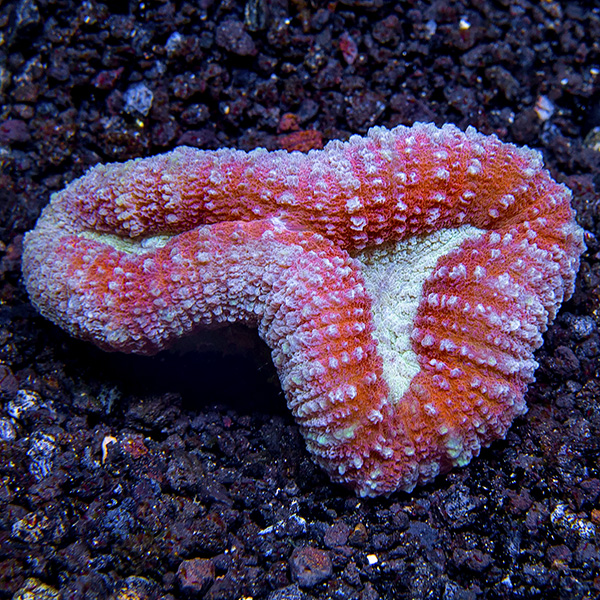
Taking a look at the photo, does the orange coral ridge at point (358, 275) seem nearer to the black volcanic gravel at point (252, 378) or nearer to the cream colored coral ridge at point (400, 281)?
the cream colored coral ridge at point (400, 281)

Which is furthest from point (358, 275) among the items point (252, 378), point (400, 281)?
point (252, 378)

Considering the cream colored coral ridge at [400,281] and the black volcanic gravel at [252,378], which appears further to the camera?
the cream colored coral ridge at [400,281]

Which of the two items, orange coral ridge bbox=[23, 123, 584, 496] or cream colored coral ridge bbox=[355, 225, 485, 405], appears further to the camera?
cream colored coral ridge bbox=[355, 225, 485, 405]

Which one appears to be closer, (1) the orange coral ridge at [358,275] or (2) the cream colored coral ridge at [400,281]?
(1) the orange coral ridge at [358,275]

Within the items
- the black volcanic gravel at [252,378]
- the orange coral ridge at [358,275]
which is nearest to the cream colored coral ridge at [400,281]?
the orange coral ridge at [358,275]

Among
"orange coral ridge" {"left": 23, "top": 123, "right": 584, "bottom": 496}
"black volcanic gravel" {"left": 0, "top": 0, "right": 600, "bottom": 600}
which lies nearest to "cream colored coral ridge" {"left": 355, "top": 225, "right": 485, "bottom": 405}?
"orange coral ridge" {"left": 23, "top": 123, "right": 584, "bottom": 496}

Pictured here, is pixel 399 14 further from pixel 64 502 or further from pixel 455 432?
pixel 64 502

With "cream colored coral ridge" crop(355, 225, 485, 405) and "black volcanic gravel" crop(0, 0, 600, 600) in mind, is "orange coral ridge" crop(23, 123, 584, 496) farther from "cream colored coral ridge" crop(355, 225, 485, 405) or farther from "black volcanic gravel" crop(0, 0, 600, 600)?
"black volcanic gravel" crop(0, 0, 600, 600)
